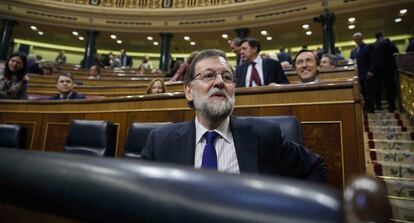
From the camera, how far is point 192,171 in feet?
0.79

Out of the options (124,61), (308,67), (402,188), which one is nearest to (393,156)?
(402,188)

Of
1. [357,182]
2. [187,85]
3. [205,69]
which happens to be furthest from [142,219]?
[187,85]

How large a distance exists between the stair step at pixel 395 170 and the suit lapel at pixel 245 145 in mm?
1855

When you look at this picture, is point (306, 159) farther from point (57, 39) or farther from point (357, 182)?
point (57, 39)

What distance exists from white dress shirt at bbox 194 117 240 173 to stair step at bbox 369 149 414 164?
6.89 ft

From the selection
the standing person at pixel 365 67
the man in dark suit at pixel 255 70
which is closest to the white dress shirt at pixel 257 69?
the man in dark suit at pixel 255 70

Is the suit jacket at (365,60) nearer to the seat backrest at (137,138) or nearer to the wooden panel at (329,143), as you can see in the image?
the wooden panel at (329,143)

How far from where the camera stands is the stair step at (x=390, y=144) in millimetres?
2674

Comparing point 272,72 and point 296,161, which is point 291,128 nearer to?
point 296,161

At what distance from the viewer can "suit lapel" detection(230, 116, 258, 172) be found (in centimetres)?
98

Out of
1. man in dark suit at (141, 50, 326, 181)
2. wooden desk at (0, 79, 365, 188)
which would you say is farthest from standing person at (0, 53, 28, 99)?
man in dark suit at (141, 50, 326, 181)

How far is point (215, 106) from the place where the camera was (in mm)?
1187

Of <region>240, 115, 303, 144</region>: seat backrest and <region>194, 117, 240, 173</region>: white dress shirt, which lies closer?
<region>194, 117, 240, 173</region>: white dress shirt

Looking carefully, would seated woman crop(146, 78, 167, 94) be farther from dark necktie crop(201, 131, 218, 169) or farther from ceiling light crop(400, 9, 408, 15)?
ceiling light crop(400, 9, 408, 15)
